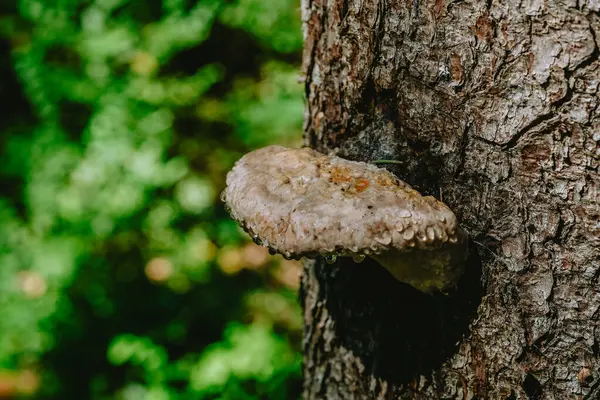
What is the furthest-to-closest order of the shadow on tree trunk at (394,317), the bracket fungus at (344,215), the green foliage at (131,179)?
the green foliage at (131,179), the shadow on tree trunk at (394,317), the bracket fungus at (344,215)

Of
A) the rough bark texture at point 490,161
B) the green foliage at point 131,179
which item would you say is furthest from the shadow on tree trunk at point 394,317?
the green foliage at point 131,179

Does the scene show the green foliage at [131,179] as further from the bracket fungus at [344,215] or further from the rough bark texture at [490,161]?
the bracket fungus at [344,215]

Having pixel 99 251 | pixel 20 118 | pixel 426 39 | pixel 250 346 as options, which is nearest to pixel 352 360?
pixel 426 39

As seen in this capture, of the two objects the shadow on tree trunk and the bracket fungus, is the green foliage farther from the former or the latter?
the bracket fungus

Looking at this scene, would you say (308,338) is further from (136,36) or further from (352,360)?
(136,36)

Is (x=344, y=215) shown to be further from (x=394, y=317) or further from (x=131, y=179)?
(x=131, y=179)

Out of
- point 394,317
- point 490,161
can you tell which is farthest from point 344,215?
point 394,317
